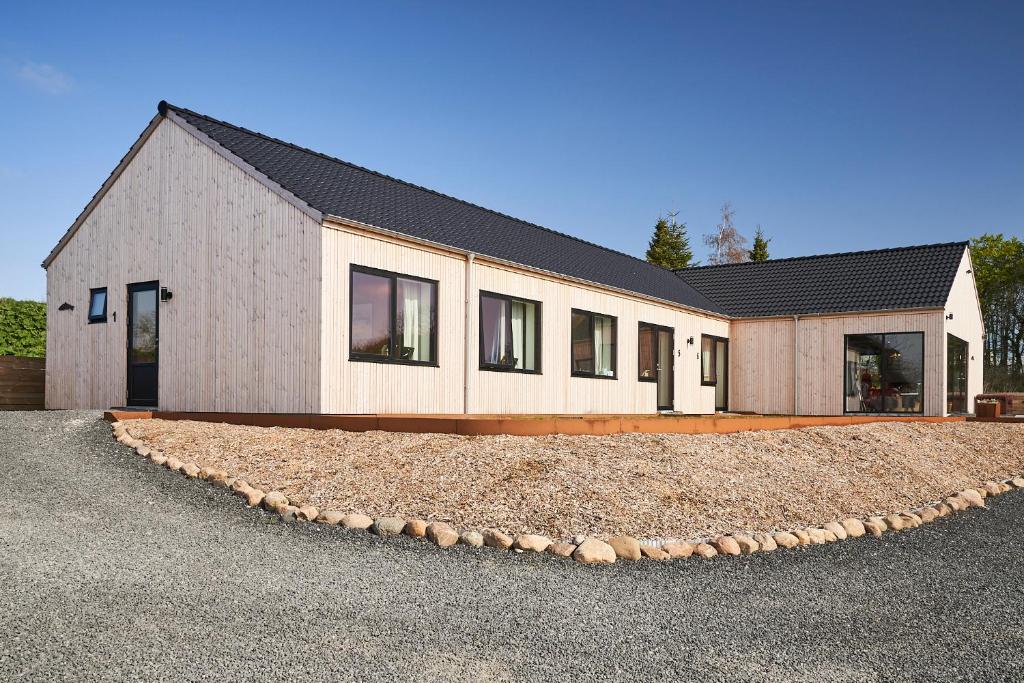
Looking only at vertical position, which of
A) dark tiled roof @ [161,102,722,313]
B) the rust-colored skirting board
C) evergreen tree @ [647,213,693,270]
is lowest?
the rust-colored skirting board

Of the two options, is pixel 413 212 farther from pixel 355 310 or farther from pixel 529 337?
pixel 355 310

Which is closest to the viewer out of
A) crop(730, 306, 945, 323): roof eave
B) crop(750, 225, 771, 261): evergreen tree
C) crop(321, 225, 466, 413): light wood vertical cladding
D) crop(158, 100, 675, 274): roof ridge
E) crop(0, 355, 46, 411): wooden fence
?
crop(321, 225, 466, 413): light wood vertical cladding

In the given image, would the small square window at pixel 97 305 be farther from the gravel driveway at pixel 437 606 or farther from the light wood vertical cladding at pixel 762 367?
the light wood vertical cladding at pixel 762 367

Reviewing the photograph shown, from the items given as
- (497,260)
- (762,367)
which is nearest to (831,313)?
(762,367)

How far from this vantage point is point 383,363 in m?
10.2

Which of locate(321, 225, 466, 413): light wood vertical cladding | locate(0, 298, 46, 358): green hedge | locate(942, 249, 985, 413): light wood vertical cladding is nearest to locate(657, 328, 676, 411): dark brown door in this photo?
locate(942, 249, 985, 413): light wood vertical cladding

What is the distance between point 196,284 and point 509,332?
4878 mm

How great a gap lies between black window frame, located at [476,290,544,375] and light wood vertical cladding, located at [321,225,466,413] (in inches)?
17.5

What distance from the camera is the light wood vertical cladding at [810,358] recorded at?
53.8 feet

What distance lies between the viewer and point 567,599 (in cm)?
445

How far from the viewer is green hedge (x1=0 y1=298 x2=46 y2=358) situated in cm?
1667

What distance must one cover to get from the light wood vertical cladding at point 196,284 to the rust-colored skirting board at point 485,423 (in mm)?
280

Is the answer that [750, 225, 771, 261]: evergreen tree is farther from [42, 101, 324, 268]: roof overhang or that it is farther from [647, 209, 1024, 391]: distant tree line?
[42, 101, 324, 268]: roof overhang

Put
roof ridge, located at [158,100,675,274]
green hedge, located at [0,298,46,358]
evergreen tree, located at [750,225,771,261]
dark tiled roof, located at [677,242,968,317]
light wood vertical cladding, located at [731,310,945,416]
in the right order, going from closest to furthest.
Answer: roof ridge, located at [158,100,675,274] → light wood vertical cladding, located at [731,310,945,416] → green hedge, located at [0,298,46,358] → dark tiled roof, located at [677,242,968,317] → evergreen tree, located at [750,225,771,261]
